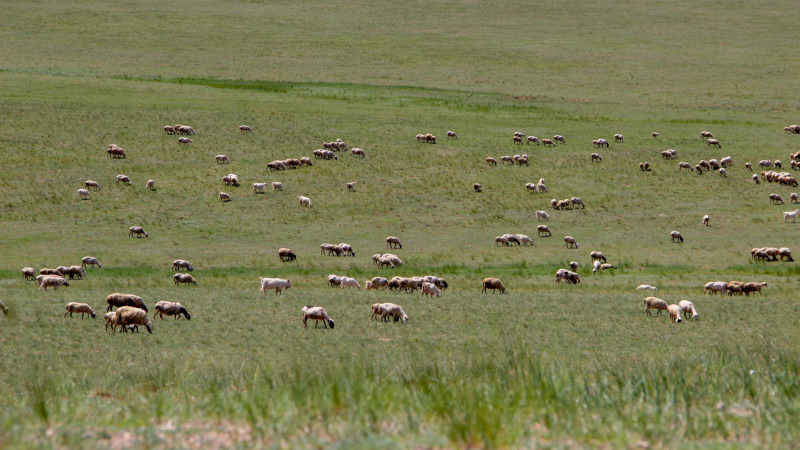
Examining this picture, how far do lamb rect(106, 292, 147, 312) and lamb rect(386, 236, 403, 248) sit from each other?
1577 centimetres

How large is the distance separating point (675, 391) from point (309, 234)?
32072mm

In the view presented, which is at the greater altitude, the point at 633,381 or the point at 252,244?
the point at 633,381

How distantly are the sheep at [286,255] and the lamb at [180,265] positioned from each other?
12.8 feet

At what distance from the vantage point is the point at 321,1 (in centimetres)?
12744

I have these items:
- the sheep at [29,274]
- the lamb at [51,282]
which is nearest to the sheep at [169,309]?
the lamb at [51,282]

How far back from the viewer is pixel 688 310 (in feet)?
82.4

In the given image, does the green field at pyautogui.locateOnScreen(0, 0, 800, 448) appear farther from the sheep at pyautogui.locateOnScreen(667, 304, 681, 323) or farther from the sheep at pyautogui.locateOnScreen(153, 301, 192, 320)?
the sheep at pyautogui.locateOnScreen(153, 301, 192, 320)

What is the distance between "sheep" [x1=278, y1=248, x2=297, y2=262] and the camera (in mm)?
35781

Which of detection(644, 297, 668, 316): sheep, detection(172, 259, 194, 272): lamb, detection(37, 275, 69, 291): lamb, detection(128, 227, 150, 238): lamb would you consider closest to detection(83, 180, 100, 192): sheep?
detection(128, 227, 150, 238): lamb

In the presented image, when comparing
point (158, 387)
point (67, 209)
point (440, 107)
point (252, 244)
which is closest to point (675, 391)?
→ point (158, 387)

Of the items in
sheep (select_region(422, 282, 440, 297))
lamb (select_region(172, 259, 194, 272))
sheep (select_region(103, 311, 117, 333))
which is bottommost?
lamb (select_region(172, 259, 194, 272))

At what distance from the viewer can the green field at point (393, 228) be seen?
9.26 m

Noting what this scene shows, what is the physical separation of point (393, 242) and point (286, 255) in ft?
17.9

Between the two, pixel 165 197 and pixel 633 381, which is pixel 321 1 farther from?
pixel 633 381
